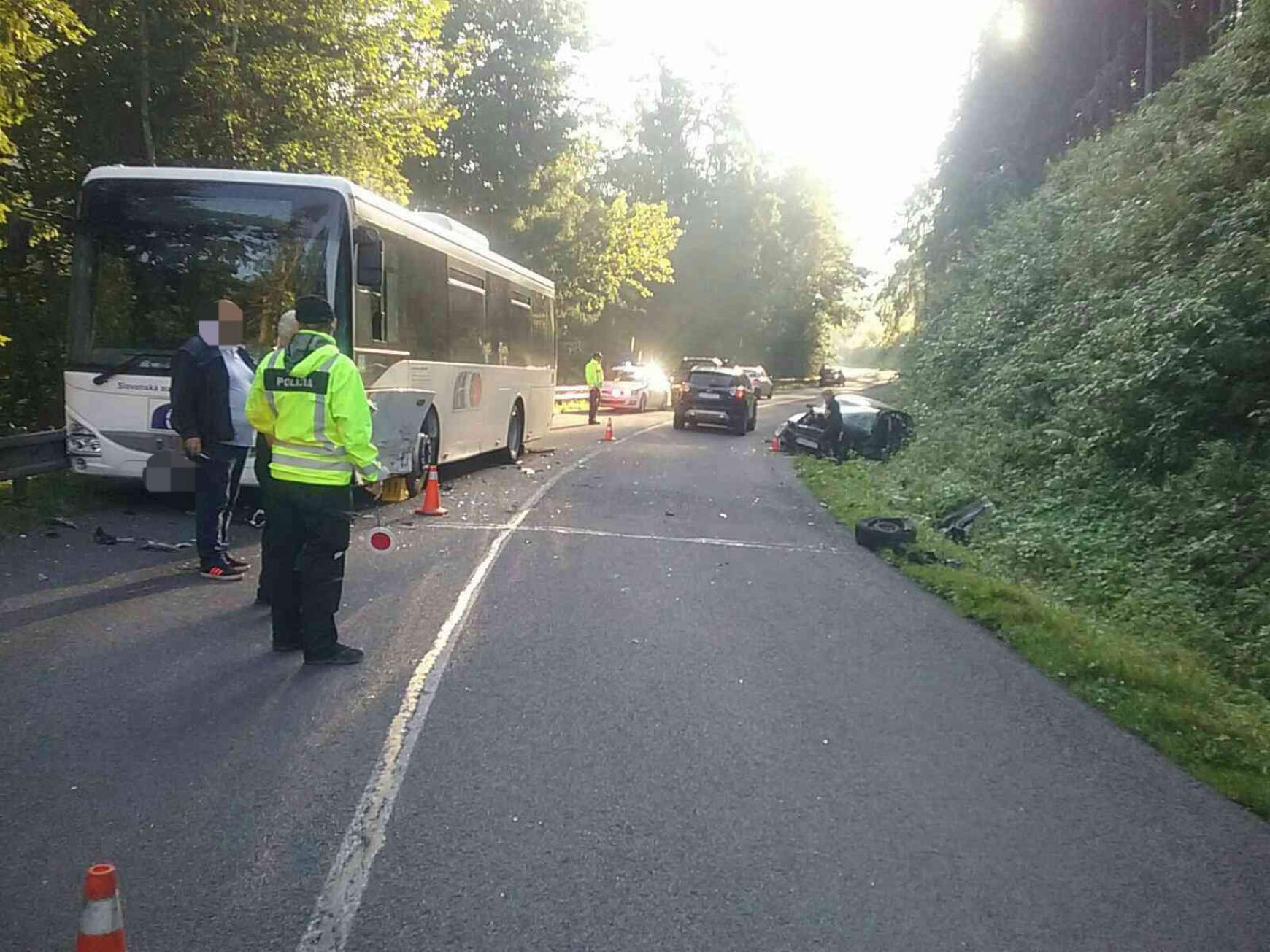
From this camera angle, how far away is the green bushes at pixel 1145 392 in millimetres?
10508

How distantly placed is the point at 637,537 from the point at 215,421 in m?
4.87

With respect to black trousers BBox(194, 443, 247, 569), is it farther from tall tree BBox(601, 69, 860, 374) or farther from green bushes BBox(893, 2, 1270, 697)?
tall tree BBox(601, 69, 860, 374)

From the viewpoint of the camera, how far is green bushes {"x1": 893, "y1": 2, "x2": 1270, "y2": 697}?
10508mm

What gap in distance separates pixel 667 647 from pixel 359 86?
44.4 ft

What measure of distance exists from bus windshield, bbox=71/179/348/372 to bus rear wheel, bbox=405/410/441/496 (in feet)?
9.96

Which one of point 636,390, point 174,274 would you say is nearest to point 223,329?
point 174,274

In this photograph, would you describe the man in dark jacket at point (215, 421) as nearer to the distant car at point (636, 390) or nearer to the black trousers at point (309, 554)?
the black trousers at point (309, 554)

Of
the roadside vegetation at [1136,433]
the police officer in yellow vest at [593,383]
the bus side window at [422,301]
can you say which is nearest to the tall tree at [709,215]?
the police officer in yellow vest at [593,383]

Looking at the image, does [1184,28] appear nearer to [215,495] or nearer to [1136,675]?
[1136,675]

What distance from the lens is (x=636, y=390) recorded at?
42125mm

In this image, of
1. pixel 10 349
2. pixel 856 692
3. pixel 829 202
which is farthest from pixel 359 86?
pixel 829 202

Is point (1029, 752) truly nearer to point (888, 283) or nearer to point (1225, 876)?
point (1225, 876)

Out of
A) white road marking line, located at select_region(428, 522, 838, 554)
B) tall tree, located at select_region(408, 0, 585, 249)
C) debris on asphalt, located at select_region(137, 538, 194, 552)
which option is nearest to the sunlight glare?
tall tree, located at select_region(408, 0, 585, 249)

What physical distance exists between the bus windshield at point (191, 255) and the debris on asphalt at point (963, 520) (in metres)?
7.38
